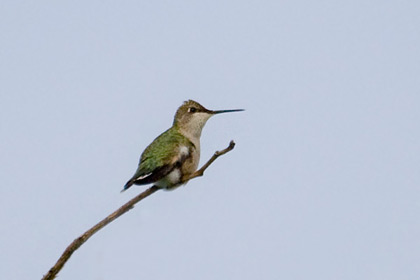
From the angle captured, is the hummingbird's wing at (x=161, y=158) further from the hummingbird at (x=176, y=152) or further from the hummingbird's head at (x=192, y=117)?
the hummingbird's head at (x=192, y=117)

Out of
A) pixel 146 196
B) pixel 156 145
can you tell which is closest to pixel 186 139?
pixel 156 145

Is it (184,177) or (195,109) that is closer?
(184,177)

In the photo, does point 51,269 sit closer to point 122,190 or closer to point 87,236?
point 87,236

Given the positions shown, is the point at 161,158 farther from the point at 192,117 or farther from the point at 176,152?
the point at 192,117

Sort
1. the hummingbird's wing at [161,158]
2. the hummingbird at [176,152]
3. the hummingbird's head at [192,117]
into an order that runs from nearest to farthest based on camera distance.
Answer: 1. the hummingbird's wing at [161,158]
2. the hummingbird at [176,152]
3. the hummingbird's head at [192,117]

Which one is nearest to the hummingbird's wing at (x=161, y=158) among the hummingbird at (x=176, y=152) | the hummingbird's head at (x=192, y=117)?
the hummingbird at (x=176, y=152)

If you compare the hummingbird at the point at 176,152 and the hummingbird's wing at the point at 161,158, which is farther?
the hummingbird at the point at 176,152

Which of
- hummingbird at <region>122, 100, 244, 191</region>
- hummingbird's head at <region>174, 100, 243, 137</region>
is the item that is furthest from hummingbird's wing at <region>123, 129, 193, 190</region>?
hummingbird's head at <region>174, 100, 243, 137</region>
